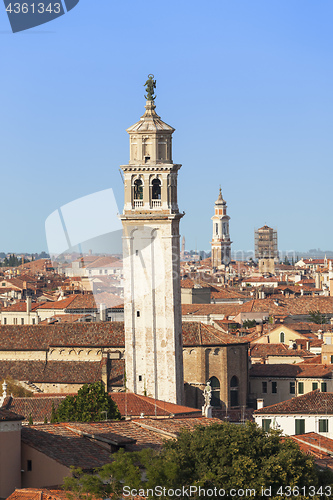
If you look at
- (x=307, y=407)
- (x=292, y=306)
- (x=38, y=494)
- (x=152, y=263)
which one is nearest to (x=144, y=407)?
(x=307, y=407)

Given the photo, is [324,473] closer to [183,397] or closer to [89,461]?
[89,461]

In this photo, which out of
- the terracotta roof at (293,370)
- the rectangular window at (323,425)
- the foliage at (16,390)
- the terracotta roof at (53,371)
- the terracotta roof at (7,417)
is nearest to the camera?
the terracotta roof at (7,417)

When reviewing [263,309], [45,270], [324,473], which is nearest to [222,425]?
[324,473]

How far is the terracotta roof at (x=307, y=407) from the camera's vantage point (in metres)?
36.8

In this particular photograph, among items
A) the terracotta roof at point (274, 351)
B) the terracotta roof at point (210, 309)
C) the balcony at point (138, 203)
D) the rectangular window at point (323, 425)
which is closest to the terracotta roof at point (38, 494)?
the rectangular window at point (323, 425)

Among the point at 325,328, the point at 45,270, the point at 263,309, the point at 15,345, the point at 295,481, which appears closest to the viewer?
the point at 295,481

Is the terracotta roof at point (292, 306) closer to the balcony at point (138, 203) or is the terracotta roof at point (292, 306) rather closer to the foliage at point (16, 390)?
the foliage at point (16, 390)

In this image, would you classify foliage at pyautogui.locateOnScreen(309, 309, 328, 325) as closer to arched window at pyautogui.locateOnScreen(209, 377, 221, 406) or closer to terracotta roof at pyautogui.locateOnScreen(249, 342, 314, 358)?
terracotta roof at pyautogui.locateOnScreen(249, 342, 314, 358)

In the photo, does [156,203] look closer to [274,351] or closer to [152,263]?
[152,263]

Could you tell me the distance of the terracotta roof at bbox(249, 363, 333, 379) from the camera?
1937 inches

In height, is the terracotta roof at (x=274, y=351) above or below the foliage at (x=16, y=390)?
above

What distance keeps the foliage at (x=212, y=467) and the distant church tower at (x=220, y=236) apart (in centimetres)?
14492

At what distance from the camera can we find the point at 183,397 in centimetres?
4688

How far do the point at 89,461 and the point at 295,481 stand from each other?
11.3 ft
